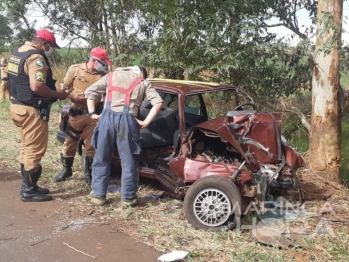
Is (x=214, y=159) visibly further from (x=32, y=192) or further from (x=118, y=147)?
(x=32, y=192)

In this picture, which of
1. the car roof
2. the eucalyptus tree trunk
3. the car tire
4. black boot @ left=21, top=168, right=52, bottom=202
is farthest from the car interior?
the eucalyptus tree trunk

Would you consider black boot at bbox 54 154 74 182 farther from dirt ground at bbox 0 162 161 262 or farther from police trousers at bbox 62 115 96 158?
dirt ground at bbox 0 162 161 262

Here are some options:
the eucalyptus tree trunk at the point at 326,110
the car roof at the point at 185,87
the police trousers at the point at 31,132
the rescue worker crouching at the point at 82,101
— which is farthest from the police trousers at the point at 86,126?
the eucalyptus tree trunk at the point at 326,110

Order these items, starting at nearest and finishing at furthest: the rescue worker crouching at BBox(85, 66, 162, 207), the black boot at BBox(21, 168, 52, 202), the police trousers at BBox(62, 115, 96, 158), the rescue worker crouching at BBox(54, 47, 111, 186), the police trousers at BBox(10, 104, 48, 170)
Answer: the rescue worker crouching at BBox(85, 66, 162, 207), the police trousers at BBox(10, 104, 48, 170), the black boot at BBox(21, 168, 52, 202), the rescue worker crouching at BBox(54, 47, 111, 186), the police trousers at BBox(62, 115, 96, 158)

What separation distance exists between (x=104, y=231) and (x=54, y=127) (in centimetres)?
601

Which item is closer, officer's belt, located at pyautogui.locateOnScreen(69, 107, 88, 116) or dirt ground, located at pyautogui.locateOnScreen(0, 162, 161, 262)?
dirt ground, located at pyautogui.locateOnScreen(0, 162, 161, 262)

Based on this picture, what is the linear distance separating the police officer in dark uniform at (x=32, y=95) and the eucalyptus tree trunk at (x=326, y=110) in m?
3.73

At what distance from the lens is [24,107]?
16.7 feet

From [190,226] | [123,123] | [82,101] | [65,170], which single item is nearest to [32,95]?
[82,101]

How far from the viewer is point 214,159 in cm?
495

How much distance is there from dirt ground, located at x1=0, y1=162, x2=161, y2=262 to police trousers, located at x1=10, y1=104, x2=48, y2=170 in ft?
1.83

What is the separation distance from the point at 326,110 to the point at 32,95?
Answer: 4.21m

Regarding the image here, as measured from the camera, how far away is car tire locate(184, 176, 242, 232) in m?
4.43

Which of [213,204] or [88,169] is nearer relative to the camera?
[213,204]
